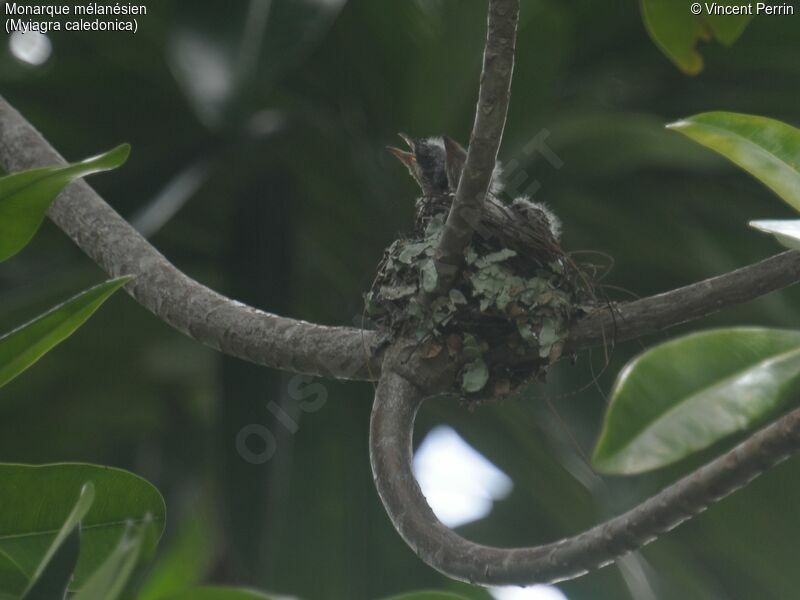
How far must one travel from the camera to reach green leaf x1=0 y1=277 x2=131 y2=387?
4.59 feet

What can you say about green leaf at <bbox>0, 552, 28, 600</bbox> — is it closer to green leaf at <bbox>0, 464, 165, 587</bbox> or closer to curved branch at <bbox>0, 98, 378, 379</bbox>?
green leaf at <bbox>0, 464, 165, 587</bbox>

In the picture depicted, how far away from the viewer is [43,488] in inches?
55.9

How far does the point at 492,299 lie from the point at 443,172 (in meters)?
0.81

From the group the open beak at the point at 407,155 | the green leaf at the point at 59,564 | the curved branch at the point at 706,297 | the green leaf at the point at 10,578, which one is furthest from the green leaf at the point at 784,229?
the open beak at the point at 407,155

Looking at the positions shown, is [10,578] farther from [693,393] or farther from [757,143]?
[757,143]

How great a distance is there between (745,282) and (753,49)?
6.35ft

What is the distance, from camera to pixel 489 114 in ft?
4.86

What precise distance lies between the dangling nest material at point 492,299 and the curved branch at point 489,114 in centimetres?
22

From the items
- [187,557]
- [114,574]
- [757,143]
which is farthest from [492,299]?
[187,557]

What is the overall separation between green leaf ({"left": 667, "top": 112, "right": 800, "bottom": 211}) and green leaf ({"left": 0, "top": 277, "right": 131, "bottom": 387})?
0.71 m

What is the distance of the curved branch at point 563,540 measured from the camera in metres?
0.99

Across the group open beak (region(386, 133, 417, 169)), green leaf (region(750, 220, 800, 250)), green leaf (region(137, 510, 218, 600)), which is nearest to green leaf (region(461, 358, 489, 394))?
green leaf (region(750, 220, 800, 250))

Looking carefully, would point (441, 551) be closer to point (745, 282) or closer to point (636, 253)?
point (745, 282)

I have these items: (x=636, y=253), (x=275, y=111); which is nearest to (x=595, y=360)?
(x=636, y=253)
